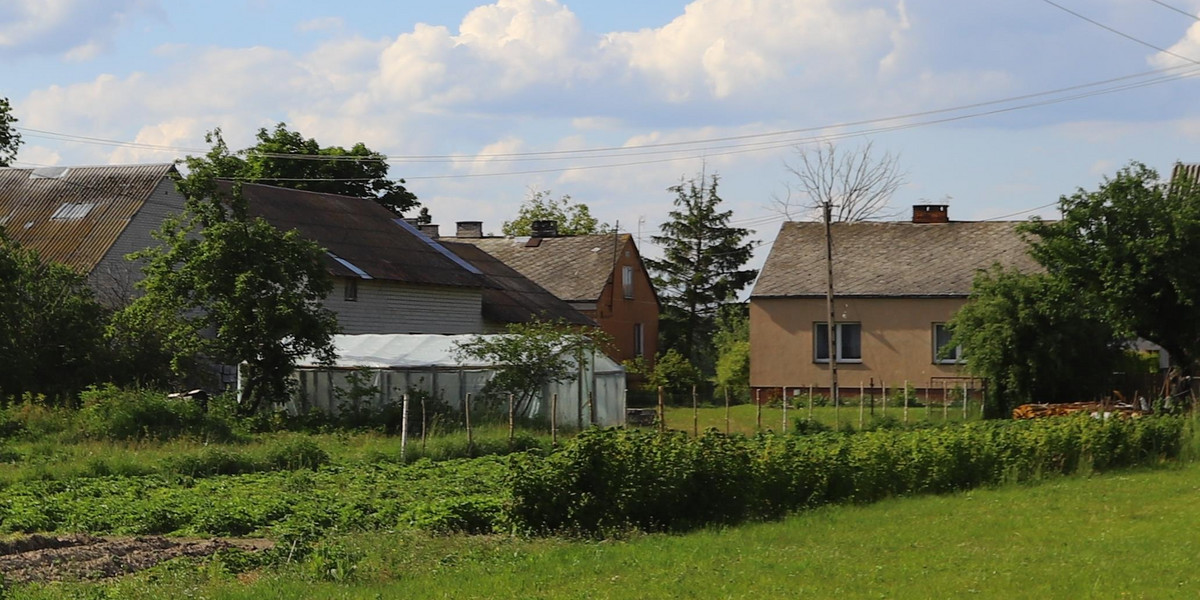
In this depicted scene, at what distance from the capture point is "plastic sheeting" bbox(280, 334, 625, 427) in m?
31.8

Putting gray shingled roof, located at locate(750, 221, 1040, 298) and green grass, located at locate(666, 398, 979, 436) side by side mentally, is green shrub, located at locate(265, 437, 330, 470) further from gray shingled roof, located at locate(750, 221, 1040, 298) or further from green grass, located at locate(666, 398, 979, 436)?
gray shingled roof, located at locate(750, 221, 1040, 298)

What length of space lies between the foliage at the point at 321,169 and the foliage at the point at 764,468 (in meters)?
42.3

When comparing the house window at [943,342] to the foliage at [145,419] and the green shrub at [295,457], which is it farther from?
the green shrub at [295,457]

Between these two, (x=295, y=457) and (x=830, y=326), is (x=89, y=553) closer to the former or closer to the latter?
(x=295, y=457)

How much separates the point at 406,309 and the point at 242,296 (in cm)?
1309

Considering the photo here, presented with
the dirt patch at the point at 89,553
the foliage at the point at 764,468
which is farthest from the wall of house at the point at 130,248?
the dirt patch at the point at 89,553

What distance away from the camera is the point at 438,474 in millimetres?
20750

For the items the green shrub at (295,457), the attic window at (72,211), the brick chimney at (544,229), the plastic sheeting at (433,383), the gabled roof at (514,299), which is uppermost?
the brick chimney at (544,229)

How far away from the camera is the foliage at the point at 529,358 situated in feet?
102

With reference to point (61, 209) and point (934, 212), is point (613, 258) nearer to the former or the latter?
point (934, 212)

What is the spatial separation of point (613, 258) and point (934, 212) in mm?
14697

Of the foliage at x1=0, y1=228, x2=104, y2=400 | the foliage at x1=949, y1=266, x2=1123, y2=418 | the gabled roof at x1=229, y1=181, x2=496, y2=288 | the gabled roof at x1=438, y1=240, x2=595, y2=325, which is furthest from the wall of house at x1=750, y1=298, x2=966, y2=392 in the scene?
the foliage at x1=0, y1=228, x2=104, y2=400

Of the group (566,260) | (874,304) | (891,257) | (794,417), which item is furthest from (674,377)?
(794,417)

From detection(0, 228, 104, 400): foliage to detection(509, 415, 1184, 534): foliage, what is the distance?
18719 millimetres
